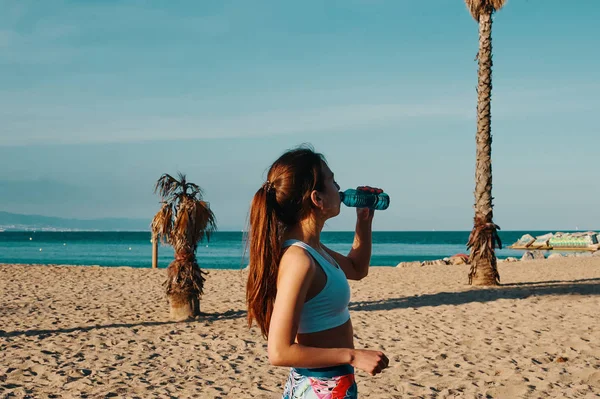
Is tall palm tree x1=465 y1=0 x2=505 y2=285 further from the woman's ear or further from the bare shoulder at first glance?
the bare shoulder

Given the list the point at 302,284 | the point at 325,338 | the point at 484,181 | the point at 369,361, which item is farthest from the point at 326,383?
the point at 484,181

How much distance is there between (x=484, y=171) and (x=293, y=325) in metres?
12.9

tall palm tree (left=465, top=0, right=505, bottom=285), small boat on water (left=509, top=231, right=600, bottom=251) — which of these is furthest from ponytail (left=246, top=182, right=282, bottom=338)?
small boat on water (left=509, top=231, right=600, bottom=251)

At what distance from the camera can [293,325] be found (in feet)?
6.69

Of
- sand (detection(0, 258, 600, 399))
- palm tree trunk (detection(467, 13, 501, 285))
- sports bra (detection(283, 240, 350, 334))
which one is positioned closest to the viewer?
sports bra (detection(283, 240, 350, 334))

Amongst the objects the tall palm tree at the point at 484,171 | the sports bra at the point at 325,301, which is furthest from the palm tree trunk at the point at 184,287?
the sports bra at the point at 325,301

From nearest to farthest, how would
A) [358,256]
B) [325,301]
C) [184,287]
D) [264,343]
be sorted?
[325,301], [358,256], [264,343], [184,287]

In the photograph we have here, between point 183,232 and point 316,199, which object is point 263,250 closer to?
point 316,199

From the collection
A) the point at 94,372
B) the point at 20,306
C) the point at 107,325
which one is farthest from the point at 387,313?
the point at 20,306

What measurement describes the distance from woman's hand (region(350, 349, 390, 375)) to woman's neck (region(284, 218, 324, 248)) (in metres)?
0.46

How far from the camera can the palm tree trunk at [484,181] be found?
14.1 metres

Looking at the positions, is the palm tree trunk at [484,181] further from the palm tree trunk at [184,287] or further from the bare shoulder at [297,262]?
the bare shoulder at [297,262]

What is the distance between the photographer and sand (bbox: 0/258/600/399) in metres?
6.58

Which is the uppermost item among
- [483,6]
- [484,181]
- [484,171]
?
[483,6]
